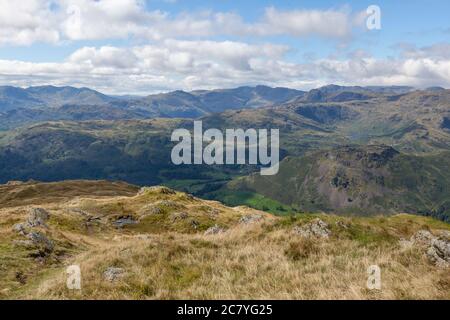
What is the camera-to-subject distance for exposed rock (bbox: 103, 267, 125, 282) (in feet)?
51.6

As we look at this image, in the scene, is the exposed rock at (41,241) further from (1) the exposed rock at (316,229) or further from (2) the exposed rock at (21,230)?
(1) the exposed rock at (316,229)

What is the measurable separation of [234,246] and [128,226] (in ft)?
163

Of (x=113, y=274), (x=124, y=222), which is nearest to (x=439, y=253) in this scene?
(x=113, y=274)

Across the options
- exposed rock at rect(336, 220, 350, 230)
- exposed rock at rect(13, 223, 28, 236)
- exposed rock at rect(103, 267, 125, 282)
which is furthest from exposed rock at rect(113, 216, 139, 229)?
exposed rock at rect(103, 267, 125, 282)

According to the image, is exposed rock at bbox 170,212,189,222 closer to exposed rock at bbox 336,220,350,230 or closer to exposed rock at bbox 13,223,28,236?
exposed rock at bbox 13,223,28,236

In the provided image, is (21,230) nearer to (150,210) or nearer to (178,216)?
(178,216)

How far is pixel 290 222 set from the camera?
28109mm

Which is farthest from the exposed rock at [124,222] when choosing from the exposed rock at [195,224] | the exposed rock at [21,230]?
the exposed rock at [21,230]

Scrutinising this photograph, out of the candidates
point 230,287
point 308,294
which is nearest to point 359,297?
point 308,294

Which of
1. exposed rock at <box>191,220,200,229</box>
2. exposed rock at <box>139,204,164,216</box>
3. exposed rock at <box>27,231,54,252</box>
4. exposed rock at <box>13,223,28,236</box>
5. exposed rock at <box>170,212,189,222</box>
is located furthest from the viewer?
exposed rock at <box>139,204,164,216</box>

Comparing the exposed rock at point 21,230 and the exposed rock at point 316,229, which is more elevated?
the exposed rock at point 316,229

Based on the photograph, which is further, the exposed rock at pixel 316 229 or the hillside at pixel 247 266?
the exposed rock at pixel 316 229

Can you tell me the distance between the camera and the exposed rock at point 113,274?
1574cm
